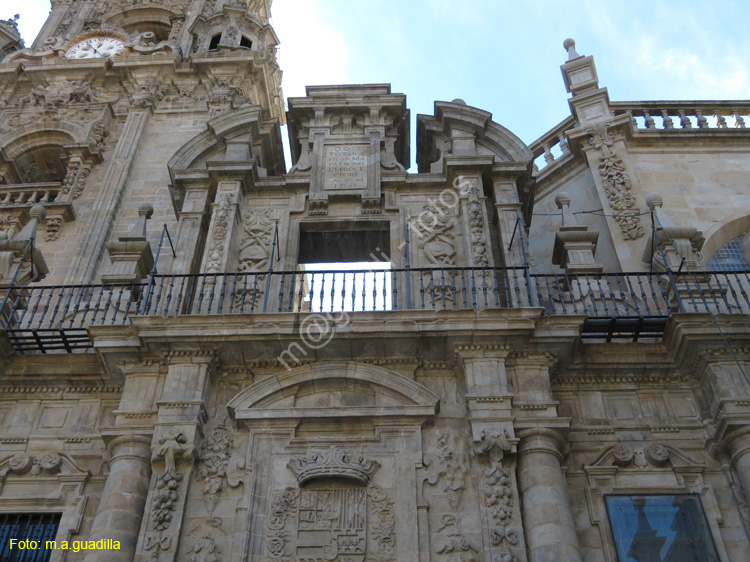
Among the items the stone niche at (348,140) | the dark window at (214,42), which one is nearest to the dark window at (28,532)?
the stone niche at (348,140)

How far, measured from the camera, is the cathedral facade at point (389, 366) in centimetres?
805

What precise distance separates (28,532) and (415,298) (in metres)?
5.34

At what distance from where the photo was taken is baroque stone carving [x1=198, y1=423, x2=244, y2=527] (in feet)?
27.0

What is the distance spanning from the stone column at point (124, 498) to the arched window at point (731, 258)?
9031 millimetres

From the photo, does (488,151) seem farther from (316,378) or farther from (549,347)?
(316,378)

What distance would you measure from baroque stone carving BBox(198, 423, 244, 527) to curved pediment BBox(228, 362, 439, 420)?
313 millimetres

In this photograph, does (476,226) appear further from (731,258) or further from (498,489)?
(731,258)

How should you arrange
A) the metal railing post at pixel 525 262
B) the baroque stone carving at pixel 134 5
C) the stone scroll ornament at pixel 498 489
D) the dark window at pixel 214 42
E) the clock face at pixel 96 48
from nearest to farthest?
1. the stone scroll ornament at pixel 498 489
2. the metal railing post at pixel 525 262
3. the clock face at pixel 96 48
4. the dark window at pixel 214 42
5. the baroque stone carving at pixel 134 5

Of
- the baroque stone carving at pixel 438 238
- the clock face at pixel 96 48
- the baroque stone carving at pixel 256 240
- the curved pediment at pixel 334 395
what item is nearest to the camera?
the curved pediment at pixel 334 395

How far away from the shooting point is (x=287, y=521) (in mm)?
8078

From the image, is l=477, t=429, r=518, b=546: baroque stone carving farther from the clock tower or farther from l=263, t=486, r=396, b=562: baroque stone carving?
the clock tower

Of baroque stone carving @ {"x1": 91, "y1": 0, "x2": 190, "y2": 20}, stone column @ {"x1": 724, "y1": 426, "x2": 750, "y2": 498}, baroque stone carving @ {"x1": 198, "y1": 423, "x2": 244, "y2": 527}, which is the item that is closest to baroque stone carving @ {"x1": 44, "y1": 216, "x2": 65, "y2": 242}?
baroque stone carving @ {"x1": 198, "y1": 423, "x2": 244, "y2": 527}

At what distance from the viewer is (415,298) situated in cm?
1041

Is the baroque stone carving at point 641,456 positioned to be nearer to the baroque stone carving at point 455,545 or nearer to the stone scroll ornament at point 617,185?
the baroque stone carving at point 455,545
